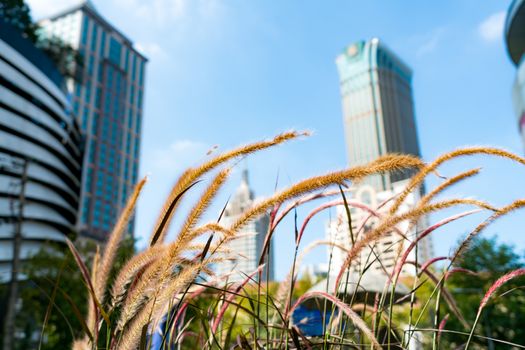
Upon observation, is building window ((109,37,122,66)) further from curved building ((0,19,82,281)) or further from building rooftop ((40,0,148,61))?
curved building ((0,19,82,281))

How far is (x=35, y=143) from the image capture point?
54062 mm

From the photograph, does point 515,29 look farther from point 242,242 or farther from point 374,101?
point 374,101

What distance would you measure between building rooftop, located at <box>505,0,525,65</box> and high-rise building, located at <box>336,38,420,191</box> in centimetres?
13444

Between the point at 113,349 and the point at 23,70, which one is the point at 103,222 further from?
the point at 113,349

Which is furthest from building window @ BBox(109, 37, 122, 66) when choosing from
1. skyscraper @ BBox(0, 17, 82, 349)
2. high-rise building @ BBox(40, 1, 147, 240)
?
skyscraper @ BBox(0, 17, 82, 349)

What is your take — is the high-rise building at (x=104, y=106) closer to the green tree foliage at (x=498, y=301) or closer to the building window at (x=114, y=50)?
the building window at (x=114, y=50)

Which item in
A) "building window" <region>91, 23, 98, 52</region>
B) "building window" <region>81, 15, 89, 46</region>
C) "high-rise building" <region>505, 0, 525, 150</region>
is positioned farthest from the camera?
"building window" <region>91, 23, 98, 52</region>

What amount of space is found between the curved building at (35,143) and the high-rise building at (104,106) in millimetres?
25072

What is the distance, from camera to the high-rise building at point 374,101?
611 ft

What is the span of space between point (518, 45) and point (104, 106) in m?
76.4

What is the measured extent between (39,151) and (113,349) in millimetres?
58485

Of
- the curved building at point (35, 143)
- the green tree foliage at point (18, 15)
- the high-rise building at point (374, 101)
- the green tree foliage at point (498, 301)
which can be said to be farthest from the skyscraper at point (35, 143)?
the high-rise building at point (374, 101)

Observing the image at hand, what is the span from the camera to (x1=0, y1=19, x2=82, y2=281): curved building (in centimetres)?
4812

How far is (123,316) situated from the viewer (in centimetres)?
119
